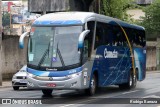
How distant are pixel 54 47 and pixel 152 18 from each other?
43101 millimetres

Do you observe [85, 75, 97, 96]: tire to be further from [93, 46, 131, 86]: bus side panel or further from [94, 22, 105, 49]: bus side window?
[94, 22, 105, 49]: bus side window

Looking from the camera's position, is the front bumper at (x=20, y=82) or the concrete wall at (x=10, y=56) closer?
the front bumper at (x=20, y=82)

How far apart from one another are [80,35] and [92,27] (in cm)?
191

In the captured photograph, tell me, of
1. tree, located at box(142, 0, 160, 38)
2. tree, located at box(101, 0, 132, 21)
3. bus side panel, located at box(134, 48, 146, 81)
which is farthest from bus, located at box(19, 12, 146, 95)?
tree, located at box(142, 0, 160, 38)

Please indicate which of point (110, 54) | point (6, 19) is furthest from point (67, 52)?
point (6, 19)

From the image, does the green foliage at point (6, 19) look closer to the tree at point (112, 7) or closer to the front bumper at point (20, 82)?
the tree at point (112, 7)

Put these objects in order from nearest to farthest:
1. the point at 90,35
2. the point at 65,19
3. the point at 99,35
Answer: the point at 65,19
the point at 90,35
the point at 99,35

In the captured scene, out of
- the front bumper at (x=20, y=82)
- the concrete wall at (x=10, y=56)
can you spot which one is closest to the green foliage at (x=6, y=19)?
the concrete wall at (x=10, y=56)

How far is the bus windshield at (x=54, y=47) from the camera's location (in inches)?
690

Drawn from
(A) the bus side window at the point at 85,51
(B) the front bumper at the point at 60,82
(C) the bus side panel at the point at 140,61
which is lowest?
(C) the bus side panel at the point at 140,61

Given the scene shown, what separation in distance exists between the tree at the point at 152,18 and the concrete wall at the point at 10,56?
2790 cm

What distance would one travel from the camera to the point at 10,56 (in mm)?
33344

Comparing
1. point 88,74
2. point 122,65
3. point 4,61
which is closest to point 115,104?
point 88,74

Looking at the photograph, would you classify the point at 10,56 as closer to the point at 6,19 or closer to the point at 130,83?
the point at 130,83
